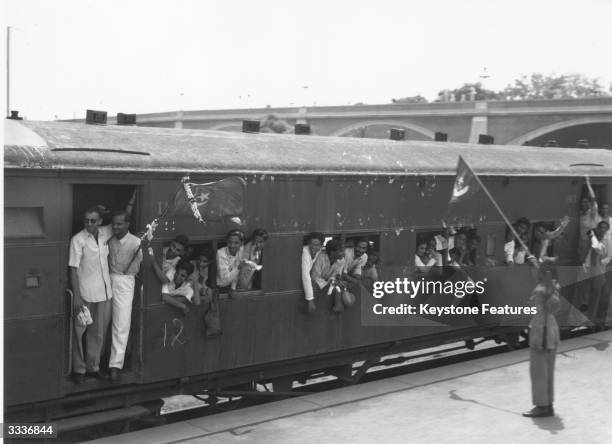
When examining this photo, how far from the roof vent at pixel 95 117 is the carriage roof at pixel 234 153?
364 millimetres

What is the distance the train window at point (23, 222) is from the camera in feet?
20.5

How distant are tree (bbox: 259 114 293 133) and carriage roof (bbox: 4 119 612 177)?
40.9 m

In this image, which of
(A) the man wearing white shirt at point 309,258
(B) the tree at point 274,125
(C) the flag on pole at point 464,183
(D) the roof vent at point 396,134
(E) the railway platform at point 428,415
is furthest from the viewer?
(B) the tree at point 274,125

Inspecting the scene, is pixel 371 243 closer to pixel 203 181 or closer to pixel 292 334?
pixel 292 334

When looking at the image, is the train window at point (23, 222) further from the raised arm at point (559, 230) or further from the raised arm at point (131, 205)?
the raised arm at point (559, 230)

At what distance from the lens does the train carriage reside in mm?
6406

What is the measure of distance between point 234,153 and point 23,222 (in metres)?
2.36

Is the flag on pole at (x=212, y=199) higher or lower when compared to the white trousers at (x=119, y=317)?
higher

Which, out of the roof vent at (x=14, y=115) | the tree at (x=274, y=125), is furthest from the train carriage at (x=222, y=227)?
the tree at (x=274, y=125)

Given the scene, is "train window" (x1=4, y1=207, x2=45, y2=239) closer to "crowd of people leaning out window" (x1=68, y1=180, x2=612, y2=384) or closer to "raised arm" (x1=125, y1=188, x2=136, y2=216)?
"crowd of people leaning out window" (x1=68, y1=180, x2=612, y2=384)

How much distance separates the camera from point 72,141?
6.81 m

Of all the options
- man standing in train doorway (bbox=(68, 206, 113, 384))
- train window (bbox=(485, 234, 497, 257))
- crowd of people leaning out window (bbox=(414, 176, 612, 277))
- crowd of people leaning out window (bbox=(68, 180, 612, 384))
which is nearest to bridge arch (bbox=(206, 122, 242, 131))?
crowd of people leaning out window (bbox=(414, 176, 612, 277))

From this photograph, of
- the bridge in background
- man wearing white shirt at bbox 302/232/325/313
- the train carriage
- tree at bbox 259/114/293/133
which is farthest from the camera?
tree at bbox 259/114/293/133

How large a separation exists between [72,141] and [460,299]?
5.70m
